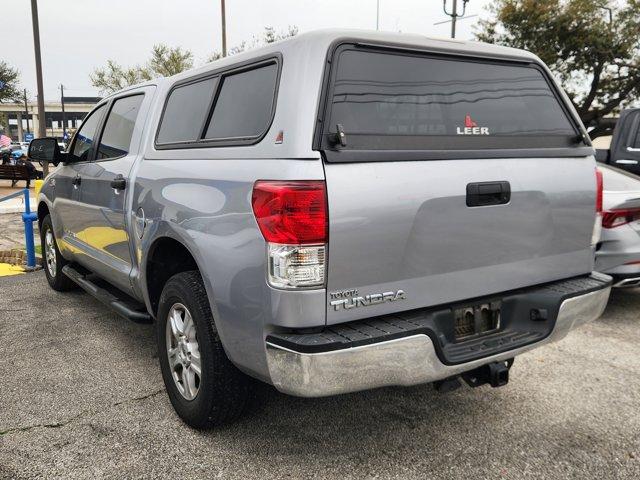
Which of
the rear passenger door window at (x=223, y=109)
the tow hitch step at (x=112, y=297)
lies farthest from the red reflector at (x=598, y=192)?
the tow hitch step at (x=112, y=297)

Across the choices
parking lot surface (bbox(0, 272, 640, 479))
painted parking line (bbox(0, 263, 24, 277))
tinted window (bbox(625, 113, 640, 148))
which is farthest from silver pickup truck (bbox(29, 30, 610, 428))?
tinted window (bbox(625, 113, 640, 148))

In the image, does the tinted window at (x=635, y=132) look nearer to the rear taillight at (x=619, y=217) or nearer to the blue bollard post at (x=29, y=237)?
the rear taillight at (x=619, y=217)

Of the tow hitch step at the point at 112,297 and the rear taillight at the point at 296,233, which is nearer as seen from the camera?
the rear taillight at the point at 296,233

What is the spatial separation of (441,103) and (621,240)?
2.79m

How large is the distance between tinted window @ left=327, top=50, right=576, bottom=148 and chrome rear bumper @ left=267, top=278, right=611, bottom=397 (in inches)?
33.5

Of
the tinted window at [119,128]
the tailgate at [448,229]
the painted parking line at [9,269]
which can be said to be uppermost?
the tinted window at [119,128]

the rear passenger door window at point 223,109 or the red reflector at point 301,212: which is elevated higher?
the rear passenger door window at point 223,109

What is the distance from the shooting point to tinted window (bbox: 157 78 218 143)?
318 centimetres

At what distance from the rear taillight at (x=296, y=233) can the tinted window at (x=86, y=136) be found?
9.64 feet

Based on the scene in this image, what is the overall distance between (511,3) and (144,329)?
2209cm

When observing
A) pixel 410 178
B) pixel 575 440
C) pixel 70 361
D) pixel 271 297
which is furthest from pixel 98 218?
pixel 575 440

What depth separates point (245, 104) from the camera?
280 cm

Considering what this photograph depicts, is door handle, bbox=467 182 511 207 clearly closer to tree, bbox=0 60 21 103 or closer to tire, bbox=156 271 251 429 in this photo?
tire, bbox=156 271 251 429

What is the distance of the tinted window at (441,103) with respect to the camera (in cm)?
247
